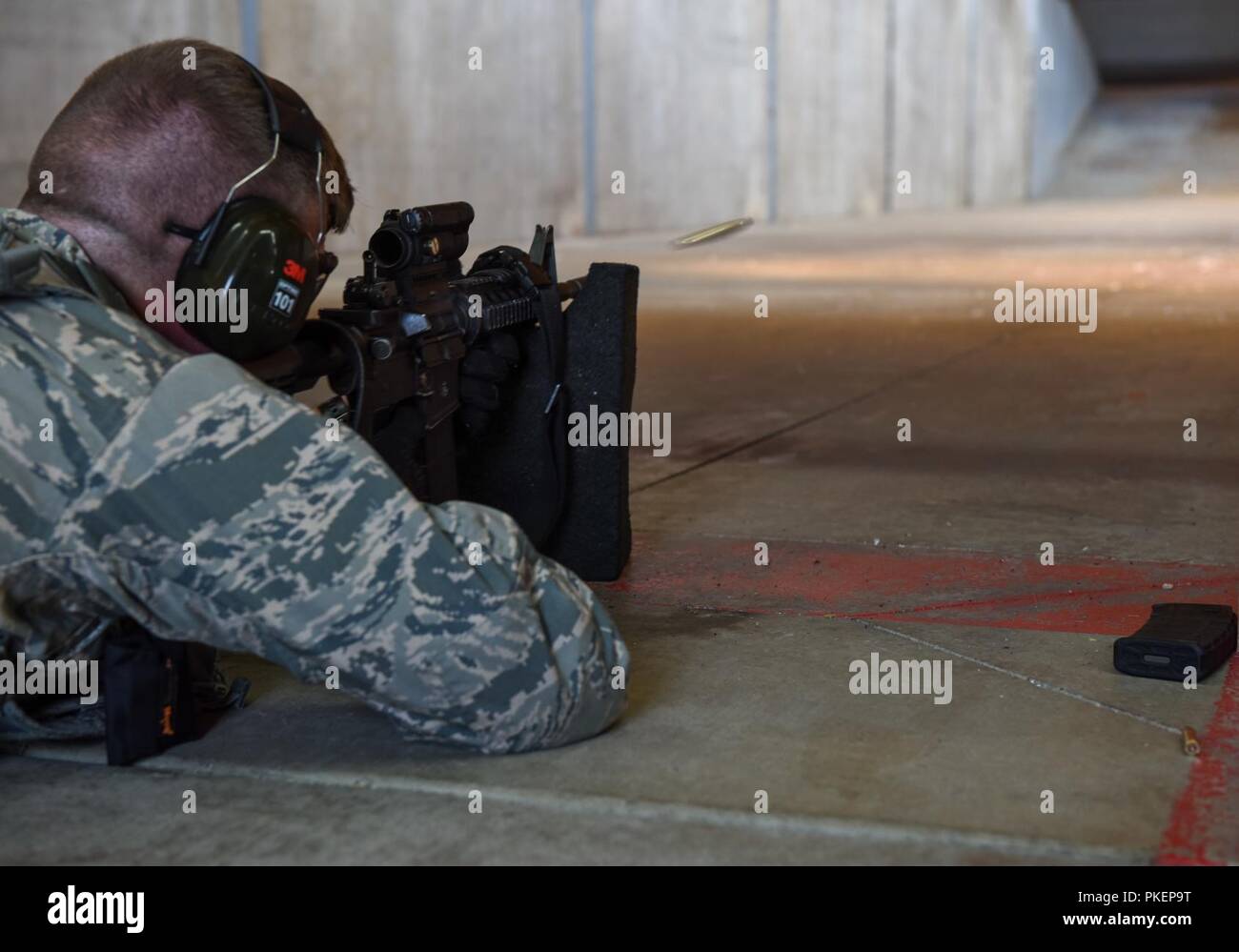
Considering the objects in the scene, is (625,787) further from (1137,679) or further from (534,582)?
(1137,679)

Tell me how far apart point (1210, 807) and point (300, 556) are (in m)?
1.13

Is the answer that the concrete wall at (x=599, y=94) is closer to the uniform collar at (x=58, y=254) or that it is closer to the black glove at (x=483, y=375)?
the black glove at (x=483, y=375)

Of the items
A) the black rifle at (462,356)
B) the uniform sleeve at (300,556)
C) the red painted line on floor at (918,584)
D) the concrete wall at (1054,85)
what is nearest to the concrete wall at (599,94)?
the concrete wall at (1054,85)

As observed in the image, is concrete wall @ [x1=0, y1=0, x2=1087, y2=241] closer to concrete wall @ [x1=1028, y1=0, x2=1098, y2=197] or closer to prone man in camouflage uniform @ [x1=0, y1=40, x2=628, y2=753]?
concrete wall @ [x1=1028, y1=0, x2=1098, y2=197]

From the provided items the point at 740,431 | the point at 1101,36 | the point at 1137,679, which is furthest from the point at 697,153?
the point at 1101,36

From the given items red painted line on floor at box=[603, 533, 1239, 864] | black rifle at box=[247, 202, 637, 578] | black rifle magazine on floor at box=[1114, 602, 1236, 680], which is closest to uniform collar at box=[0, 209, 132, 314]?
black rifle at box=[247, 202, 637, 578]

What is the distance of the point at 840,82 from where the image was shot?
2067cm

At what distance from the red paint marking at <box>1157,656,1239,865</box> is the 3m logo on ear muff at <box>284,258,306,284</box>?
1270 millimetres

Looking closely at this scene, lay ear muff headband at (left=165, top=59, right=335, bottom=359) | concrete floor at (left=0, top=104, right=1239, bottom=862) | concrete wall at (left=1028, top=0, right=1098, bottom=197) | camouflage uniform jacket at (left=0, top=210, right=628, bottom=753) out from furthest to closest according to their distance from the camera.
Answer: concrete wall at (left=1028, top=0, right=1098, bottom=197) < ear muff headband at (left=165, top=59, right=335, bottom=359) < concrete floor at (left=0, top=104, right=1239, bottom=862) < camouflage uniform jacket at (left=0, top=210, right=628, bottom=753)

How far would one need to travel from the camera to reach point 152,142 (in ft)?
6.39

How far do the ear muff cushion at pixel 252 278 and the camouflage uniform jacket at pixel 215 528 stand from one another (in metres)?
0.12

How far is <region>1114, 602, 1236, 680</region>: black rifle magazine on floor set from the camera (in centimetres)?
244

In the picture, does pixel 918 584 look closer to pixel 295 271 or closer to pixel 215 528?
pixel 295 271
